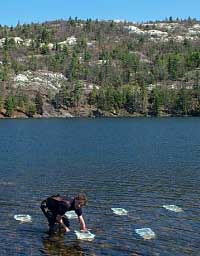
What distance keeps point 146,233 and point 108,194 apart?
12.9m

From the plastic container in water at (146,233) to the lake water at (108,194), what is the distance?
0.34 m

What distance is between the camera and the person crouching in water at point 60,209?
87.8 feet

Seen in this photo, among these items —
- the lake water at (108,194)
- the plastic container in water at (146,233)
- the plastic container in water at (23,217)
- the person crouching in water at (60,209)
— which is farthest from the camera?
the plastic container in water at (23,217)

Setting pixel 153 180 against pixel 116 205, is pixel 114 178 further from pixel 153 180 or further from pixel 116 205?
pixel 116 205

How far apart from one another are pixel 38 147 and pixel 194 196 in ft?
161

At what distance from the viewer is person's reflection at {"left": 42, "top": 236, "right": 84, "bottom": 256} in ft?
81.5

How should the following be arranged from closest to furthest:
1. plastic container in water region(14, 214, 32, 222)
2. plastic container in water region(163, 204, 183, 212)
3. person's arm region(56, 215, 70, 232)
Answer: person's arm region(56, 215, 70, 232) < plastic container in water region(14, 214, 32, 222) < plastic container in water region(163, 204, 183, 212)

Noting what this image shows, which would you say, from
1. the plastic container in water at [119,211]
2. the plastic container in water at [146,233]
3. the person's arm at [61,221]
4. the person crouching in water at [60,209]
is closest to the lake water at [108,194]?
the plastic container in water at [146,233]

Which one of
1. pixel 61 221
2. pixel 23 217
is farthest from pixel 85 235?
pixel 23 217

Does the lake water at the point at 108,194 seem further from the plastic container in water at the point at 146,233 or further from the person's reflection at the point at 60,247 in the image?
the plastic container in water at the point at 146,233

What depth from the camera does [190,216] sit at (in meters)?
32.7

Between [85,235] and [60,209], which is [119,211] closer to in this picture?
[85,235]

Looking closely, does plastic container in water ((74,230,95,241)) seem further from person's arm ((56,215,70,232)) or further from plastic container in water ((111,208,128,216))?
plastic container in water ((111,208,128,216))

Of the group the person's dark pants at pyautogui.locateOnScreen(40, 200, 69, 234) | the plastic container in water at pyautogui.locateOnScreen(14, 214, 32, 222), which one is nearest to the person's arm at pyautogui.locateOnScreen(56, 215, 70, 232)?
the person's dark pants at pyautogui.locateOnScreen(40, 200, 69, 234)
